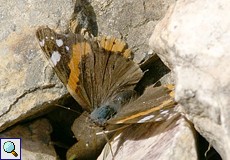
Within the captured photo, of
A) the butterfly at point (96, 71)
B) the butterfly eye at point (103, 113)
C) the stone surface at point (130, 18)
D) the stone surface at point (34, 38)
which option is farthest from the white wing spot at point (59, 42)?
the butterfly eye at point (103, 113)

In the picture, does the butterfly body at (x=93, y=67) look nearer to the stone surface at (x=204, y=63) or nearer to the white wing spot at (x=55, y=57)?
the white wing spot at (x=55, y=57)

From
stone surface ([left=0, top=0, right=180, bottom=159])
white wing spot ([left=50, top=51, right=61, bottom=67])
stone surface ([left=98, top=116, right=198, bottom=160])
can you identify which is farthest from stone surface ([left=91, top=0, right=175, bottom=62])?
stone surface ([left=98, top=116, right=198, bottom=160])

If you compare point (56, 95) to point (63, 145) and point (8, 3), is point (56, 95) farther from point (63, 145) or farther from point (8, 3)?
point (8, 3)

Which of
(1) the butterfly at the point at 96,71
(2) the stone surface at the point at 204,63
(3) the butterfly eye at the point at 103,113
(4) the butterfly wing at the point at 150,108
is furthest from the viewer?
(1) the butterfly at the point at 96,71

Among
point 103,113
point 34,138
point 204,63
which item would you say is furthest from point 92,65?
point 204,63

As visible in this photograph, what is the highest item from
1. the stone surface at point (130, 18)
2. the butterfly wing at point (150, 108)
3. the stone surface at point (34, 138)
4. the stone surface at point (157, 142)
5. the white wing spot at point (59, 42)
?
the white wing spot at point (59, 42)

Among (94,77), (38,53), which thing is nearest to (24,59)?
(38,53)

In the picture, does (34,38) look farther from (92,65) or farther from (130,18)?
(130,18)
